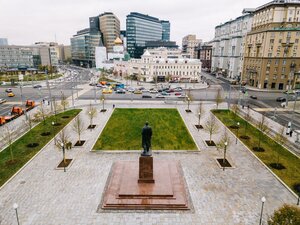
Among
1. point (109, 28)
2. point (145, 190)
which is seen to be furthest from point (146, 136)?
point (109, 28)

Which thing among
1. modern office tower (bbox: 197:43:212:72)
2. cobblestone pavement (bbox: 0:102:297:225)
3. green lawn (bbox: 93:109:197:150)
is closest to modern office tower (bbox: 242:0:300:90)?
green lawn (bbox: 93:109:197:150)

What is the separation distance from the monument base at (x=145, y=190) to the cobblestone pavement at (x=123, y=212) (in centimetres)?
69

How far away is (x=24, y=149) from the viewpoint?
30.3 meters

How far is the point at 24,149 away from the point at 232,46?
103 m

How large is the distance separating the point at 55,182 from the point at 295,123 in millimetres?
41357

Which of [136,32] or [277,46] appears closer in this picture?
[277,46]

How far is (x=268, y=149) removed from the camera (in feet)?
102

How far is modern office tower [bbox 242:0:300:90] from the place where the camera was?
75750mm

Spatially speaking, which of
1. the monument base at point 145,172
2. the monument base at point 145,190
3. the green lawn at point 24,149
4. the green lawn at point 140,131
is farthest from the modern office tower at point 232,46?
the monument base at point 145,172

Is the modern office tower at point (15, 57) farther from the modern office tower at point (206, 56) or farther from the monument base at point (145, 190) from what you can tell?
the monument base at point (145, 190)

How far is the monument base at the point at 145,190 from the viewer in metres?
19.6

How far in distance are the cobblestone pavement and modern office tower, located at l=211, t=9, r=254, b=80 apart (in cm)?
8331

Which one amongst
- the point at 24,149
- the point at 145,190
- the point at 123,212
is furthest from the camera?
the point at 24,149

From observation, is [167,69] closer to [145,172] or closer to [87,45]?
[145,172]
